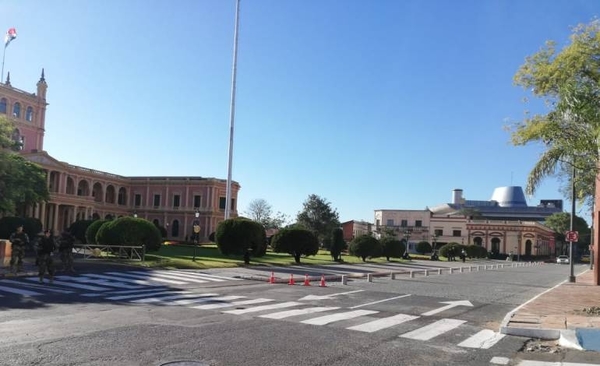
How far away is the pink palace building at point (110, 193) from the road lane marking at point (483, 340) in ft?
248

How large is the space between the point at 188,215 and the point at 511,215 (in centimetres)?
9107

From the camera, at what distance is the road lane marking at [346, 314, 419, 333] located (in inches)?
431

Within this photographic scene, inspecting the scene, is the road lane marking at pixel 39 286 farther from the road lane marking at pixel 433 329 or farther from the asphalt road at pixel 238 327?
the road lane marking at pixel 433 329

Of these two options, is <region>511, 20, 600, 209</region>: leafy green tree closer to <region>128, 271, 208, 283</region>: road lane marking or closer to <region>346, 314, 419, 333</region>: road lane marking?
<region>346, 314, 419, 333</region>: road lane marking

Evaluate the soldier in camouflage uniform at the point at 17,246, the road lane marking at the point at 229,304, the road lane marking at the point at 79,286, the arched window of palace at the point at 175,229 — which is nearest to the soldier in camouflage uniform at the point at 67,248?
the soldier in camouflage uniform at the point at 17,246

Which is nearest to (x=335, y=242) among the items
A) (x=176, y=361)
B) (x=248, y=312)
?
(x=248, y=312)

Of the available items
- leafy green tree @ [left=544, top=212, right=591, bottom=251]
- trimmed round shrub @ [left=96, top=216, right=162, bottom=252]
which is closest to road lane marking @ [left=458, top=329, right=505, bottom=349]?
trimmed round shrub @ [left=96, top=216, right=162, bottom=252]

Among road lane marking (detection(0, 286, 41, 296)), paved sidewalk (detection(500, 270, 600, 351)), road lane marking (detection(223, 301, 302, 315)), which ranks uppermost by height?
paved sidewalk (detection(500, 270, 600, 351))

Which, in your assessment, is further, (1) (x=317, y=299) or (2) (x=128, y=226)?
(2) (x=128, y=226)

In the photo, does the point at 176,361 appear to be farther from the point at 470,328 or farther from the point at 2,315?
the point at 470,328

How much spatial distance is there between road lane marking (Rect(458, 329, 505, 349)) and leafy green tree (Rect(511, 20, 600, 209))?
15.4 feet

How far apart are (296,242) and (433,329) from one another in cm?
2911

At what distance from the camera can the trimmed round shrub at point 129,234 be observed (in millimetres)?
31922

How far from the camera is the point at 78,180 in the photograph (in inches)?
3681
